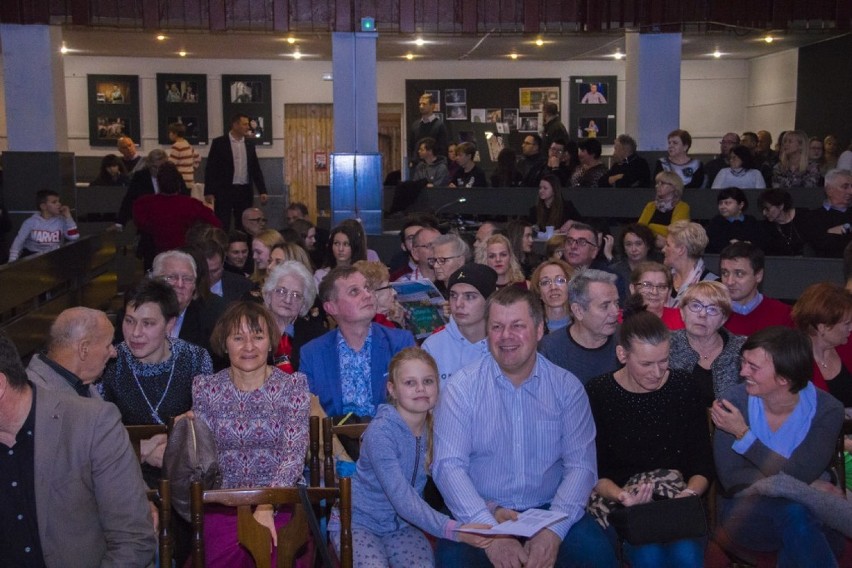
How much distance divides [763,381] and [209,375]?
210 cm

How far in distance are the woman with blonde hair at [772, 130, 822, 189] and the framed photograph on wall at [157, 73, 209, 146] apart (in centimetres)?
919

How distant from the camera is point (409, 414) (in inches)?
149

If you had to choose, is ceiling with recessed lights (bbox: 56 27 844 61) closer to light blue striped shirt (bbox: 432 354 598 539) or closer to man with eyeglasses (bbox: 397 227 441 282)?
man with eyeglasses (bbox: 397 227 441 282)

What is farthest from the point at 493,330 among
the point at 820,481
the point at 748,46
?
the point at 748,46

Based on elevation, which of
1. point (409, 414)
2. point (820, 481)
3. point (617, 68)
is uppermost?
point (617, 68)

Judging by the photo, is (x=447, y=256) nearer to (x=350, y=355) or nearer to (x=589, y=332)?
(x=350, y=355)

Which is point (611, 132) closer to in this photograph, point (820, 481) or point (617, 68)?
point (617, 68)

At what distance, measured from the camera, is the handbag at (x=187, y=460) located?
3670 mm

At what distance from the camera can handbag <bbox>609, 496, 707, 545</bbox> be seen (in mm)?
3604

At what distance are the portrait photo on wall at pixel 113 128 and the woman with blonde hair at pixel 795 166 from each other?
9.90 metres

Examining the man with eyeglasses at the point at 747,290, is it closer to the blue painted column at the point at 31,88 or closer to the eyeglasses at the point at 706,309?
the eyeglasses at the point at 706,309

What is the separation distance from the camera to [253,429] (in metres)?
3.91

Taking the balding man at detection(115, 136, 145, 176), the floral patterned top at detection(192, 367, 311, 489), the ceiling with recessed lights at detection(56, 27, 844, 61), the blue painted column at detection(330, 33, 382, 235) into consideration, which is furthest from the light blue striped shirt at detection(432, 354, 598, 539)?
the balding man at detection(115, 136, 145, 176)

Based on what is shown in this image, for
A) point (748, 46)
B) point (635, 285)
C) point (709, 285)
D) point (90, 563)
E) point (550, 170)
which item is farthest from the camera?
point (748, 46)
